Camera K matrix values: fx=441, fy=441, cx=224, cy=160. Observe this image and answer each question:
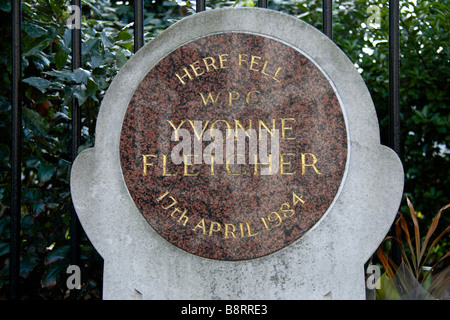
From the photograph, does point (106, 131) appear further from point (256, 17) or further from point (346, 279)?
point (346, 279)

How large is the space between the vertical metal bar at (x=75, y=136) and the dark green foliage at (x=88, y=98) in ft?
Result: 0.15

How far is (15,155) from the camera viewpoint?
225cm

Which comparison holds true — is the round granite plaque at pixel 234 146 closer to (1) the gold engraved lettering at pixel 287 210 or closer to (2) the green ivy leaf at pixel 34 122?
(1) the gold engraved lettering at pixel 287 210

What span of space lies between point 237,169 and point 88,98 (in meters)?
0.96

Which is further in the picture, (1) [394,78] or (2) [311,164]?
(1) [394,78]

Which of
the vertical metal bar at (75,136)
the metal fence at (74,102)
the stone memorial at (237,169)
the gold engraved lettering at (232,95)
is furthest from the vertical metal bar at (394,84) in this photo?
the vertical metal bar at (75,136)

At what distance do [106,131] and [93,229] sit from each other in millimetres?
450

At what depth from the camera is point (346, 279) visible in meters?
1.94

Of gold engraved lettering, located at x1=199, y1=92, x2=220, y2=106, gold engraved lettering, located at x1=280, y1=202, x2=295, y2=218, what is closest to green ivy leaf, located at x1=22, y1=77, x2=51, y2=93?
gold engraved lettering, located at x1=199, y1=92, x2=220, y2=106

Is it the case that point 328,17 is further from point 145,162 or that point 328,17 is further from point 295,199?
point 145,162

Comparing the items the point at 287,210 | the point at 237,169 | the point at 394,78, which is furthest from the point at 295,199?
the point at 394,78

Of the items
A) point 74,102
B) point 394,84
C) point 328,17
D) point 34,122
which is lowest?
point 34,122

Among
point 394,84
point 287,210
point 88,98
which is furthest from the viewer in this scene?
point 88,98
